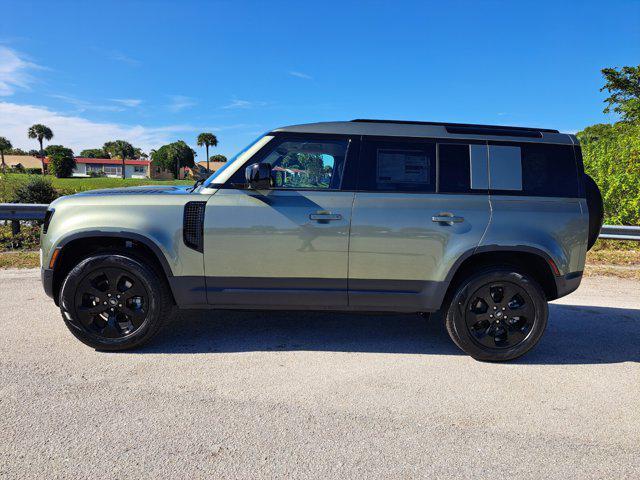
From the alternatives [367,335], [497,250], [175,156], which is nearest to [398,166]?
[497,250]

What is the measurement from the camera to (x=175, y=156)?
114m

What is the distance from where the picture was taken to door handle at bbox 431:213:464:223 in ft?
11.2

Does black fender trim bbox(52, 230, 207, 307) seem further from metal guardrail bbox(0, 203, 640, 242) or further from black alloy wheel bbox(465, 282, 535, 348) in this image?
metal guardrail bbox(0, 203, 640, 242)

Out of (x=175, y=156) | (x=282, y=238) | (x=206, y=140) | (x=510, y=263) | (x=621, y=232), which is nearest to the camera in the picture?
(x=282, y=238)

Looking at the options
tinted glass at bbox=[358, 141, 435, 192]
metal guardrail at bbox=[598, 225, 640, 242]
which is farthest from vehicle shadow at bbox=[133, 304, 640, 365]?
metal guardrail at bbox=[598, 225, 640, 242]

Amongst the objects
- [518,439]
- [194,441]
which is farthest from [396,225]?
[194,441]

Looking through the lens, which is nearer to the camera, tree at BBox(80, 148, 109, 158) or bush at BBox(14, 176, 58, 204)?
bush at BBox(14, 176, 58, 204)

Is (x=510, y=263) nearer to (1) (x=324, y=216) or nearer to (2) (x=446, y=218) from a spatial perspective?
(2) (x=446, y=218)

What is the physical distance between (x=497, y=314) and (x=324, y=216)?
1683 millimetres

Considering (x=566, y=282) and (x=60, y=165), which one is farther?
(x=60, y=165)

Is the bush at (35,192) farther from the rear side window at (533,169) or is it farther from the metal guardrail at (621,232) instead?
the metal guardrail at (621,232)

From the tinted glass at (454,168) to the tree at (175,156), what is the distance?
11579cm

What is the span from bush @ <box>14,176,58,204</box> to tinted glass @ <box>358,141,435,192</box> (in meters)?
12.0

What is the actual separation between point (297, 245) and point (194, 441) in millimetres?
1604
